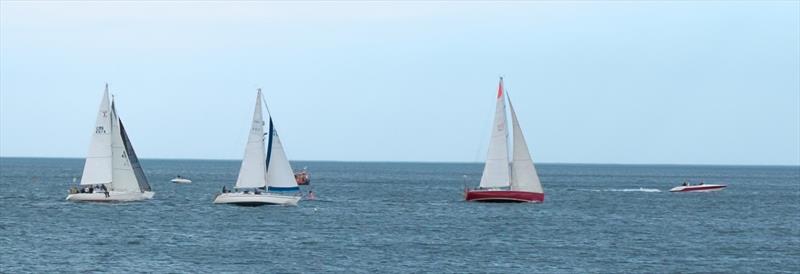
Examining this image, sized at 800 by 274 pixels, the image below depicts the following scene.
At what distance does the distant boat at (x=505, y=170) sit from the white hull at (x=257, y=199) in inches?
559

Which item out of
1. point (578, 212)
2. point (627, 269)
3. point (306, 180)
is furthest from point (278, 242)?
point (306, 180)

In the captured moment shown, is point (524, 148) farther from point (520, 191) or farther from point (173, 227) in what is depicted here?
point (173, 227)

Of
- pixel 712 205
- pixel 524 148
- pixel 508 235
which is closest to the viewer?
pixel 508 235

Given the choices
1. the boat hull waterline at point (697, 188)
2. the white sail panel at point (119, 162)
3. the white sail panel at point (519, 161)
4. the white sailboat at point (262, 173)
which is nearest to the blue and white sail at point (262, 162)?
the white sailboat at point (262, 173)

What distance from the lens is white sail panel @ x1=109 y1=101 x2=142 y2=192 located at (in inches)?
3664

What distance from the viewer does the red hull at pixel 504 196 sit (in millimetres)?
95062

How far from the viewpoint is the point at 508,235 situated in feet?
236

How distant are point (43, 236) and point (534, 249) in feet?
82.7

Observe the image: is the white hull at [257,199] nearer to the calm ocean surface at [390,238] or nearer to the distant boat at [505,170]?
the calm ocean surface at [390,238]

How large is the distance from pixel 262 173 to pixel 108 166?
1185 centimetres

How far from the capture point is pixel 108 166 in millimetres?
92062

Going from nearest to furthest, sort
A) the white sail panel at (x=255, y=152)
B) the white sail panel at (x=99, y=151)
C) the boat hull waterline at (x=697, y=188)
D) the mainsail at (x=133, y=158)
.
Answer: the white sail panel at (x=255, y=152), the white sail panel at (x=99, y=151), the mainsail at (x=133, y=158), the boat hull waterline at (x=697, y=188)

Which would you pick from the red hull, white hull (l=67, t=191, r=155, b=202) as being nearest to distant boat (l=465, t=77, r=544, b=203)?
the red hull

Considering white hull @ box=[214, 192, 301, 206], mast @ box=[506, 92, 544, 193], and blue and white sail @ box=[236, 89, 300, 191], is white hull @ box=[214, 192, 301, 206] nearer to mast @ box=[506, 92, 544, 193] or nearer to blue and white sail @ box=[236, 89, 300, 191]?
blue and white sail @ box=[236, 89, 300, 191]
